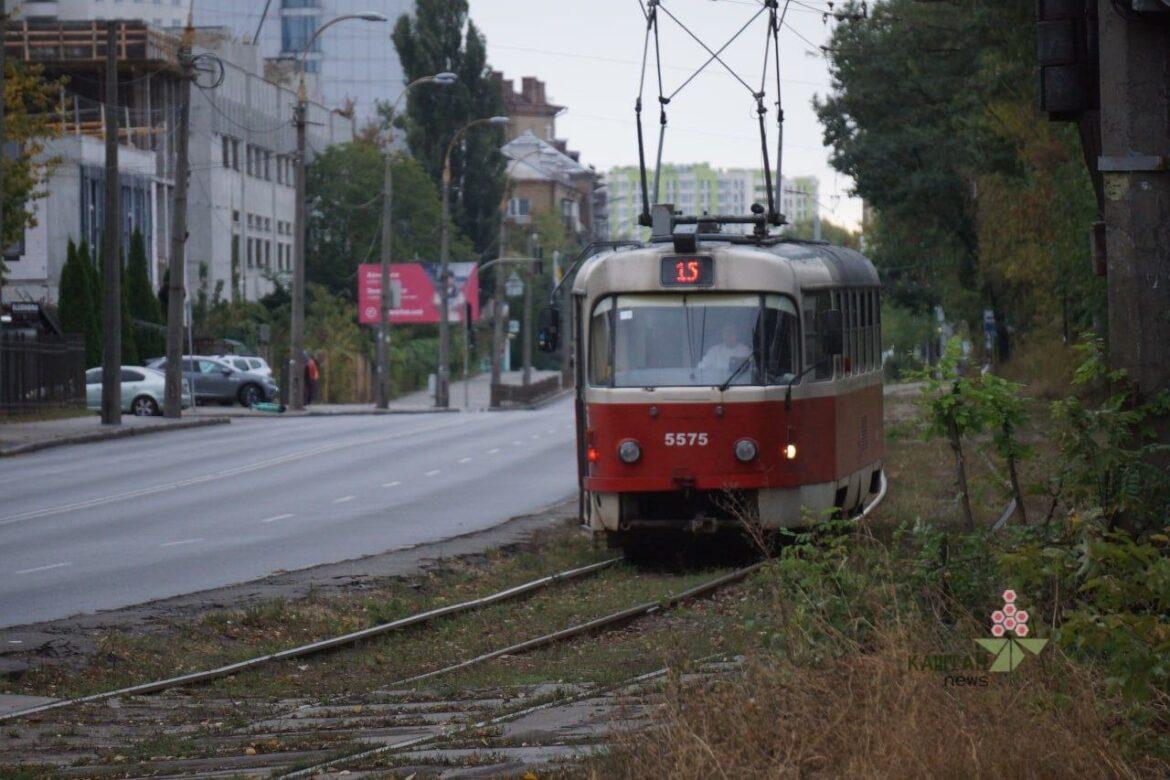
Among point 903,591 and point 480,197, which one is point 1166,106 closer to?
point 903,591

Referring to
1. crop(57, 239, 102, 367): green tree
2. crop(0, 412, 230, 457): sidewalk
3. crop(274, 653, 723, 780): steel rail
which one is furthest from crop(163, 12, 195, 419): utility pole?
crop(274, 653, 723, 780): steel rail

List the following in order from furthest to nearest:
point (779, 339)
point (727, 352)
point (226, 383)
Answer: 1. point (226, 383)
2. point (779, 339)
3. point (727, 352)

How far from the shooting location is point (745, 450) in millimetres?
17141

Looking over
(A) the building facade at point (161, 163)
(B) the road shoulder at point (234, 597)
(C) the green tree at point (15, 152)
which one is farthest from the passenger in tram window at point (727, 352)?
(A) the building facade at point (161, 163)

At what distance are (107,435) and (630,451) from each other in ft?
89.9

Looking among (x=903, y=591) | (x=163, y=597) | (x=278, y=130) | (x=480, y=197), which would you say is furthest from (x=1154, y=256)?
(x=480, y=197)

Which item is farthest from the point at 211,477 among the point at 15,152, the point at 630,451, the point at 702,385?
the point at 15,152

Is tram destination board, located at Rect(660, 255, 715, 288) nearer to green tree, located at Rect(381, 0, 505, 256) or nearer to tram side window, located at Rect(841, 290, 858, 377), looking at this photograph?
tram side window, located at Rect(841, 290, 858, 377)

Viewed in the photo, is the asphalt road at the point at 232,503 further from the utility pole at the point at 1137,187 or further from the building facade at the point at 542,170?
the building facade at the point at 542,170

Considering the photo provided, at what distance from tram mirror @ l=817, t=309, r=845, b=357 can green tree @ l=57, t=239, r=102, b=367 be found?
1843 inches

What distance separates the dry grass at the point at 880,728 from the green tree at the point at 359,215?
91.4 metres

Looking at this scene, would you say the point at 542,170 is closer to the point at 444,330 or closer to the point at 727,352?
the point at 444,330

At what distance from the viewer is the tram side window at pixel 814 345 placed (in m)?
17.8

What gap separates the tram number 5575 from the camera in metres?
17.2
